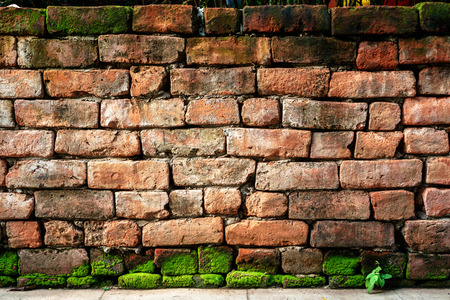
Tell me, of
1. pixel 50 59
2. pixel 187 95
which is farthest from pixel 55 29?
pixel 187 95

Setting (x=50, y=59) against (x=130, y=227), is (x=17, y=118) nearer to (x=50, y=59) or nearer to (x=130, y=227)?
(x=50, y=59)

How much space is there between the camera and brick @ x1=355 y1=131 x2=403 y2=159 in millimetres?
2062

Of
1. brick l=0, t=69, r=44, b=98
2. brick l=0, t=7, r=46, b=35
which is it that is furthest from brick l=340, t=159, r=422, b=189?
brick l=0, t=7, r=46, b=35

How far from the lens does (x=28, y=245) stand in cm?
214

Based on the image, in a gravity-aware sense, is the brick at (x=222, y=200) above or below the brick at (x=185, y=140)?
below

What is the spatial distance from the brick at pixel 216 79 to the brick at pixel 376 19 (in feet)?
2.31

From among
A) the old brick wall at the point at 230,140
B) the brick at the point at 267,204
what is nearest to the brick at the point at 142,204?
the old brick wall at the point at 230,140

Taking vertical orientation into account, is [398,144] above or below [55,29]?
below

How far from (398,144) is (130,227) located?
1.98 meters

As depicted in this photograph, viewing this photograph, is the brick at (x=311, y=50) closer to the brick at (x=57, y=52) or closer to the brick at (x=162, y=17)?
the brick at (x=162, y=17)

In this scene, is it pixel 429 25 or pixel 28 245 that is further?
pixel 28 245

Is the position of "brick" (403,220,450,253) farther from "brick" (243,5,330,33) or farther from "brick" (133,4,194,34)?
"brick" (133,4,194,34)

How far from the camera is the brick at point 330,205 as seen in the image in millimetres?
2094

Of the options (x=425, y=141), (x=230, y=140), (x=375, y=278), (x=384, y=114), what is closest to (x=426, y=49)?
(x=384, y=114)
